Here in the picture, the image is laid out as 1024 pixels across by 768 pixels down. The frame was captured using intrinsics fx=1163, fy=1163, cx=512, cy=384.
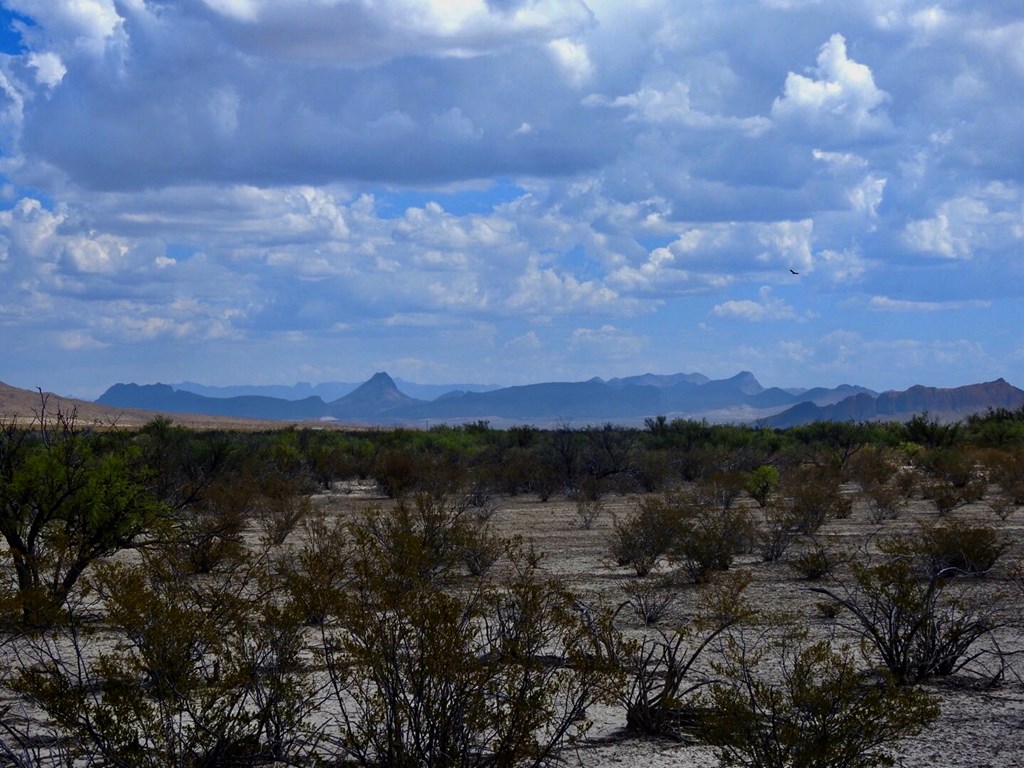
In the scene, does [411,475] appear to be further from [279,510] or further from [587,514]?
[279,510]

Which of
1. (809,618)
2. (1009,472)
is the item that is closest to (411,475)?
(1009,472)

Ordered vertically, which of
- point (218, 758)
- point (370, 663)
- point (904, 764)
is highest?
Answer: point (370, 663)

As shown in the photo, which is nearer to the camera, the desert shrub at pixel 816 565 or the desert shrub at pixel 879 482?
the desert shrub at pixel 816 565

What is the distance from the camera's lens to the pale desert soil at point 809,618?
910 centimetres

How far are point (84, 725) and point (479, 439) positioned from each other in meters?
A: 54.9

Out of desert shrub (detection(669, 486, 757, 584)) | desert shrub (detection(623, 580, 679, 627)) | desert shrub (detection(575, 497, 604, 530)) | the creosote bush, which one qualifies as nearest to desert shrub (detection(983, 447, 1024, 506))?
desert shrub (detection(575, 497, 604, 530))

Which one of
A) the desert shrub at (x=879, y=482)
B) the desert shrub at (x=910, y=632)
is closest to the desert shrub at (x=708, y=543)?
the desert shrub at (x=910, y=632)

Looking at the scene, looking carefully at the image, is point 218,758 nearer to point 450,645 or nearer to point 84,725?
point 84,725

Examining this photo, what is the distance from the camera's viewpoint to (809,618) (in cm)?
1467

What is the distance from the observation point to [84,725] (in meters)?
7.16

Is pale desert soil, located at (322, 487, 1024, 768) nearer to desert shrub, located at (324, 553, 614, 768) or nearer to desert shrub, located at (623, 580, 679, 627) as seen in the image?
desert shrub, located at (623, 580, 679, 627)

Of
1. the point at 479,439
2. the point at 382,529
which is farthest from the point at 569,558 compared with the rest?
the point at 479,439

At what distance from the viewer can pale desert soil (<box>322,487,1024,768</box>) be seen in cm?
910

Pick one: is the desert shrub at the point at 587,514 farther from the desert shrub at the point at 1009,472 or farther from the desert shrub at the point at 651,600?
the desert shrub at the point at 1009,472
